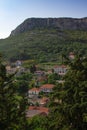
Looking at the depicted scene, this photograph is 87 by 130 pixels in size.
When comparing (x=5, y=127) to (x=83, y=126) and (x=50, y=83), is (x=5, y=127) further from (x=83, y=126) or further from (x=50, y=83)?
(x=50, y=83)

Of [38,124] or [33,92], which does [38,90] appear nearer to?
[33,92]

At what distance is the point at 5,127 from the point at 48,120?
296cm

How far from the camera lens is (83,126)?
22641 millimetres

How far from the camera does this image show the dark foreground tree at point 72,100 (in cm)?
2252

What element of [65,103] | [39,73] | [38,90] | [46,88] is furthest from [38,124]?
[39,73]

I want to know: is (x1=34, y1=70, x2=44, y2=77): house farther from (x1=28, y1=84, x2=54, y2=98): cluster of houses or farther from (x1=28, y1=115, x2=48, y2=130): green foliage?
(x1=28, y1=115, x2=48, y2=130): green foliage

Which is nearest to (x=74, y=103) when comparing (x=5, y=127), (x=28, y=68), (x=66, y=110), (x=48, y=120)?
(x=66, y=110)

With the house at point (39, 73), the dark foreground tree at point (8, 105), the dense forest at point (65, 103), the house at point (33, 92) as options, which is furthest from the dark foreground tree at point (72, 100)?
the house at point (39, 73)

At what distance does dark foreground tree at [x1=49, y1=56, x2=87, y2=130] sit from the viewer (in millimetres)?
22516

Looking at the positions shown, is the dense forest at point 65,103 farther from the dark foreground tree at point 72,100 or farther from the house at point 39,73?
the house at point 39,73

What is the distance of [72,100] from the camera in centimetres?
2312

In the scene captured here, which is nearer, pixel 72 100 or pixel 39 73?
pixel 72 100

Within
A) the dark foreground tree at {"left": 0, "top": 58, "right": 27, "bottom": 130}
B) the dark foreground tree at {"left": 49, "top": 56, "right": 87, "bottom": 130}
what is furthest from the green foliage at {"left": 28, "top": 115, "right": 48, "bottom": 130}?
the dark foreground tree at {"left": 0, "top": 58, "right": 27, "bottom": 130}

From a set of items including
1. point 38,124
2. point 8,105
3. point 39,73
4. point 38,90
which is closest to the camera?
point 8,105
